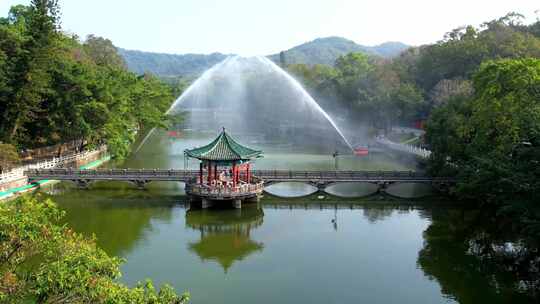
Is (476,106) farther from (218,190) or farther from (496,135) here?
(218,190)

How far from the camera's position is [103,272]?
12.1 m

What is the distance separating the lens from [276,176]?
1692 inches

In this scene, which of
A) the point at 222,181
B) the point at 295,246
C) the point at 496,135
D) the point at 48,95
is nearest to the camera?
the point at 295,246

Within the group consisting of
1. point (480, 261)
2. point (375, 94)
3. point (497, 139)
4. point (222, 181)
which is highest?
point (375, 94)

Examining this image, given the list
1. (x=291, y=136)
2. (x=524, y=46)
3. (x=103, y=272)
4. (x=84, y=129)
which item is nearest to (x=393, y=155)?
(x=524, y=46)

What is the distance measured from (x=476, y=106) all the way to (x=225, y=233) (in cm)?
2092

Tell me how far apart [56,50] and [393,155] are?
4399 centimetres

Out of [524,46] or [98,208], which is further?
[524,46]

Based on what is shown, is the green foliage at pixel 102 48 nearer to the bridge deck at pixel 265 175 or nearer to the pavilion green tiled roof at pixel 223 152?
the bridge deck at pixel 265 175

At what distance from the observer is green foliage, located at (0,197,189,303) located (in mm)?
11297

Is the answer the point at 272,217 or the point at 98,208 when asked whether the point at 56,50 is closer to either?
the point at 98,208

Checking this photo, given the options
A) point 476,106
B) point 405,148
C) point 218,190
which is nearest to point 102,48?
point 405,148

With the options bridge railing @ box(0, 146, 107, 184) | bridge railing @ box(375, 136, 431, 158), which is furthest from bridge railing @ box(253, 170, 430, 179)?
bridge railing @ box(0, 146, 107, 184)

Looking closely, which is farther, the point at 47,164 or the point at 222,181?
the point at 47,164
